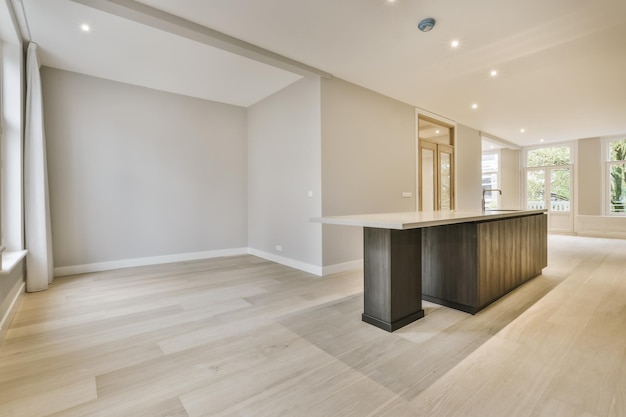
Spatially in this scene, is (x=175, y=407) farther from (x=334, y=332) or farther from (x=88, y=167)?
(x=88, y=167)

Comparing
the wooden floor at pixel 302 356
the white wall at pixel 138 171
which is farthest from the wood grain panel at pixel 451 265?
the white wall at pixel 138 171

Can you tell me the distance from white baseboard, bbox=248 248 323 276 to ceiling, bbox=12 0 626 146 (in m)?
2.76

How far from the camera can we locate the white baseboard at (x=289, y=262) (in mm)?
4320

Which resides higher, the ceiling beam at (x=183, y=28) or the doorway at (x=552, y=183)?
the ceiling beam at (x=183, y=28)

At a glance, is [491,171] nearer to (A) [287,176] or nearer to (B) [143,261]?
(A) [287,176]

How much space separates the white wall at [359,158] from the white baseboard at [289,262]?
0.66 feet

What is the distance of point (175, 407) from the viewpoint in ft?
5.01

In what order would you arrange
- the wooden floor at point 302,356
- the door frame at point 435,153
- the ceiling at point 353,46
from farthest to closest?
the door frame at point 435,153 < the ceiling at point 353,46 < the wooden floor at point 302,356

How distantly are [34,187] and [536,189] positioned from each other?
12564mm

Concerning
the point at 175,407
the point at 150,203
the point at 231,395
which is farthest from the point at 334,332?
the point at 150,203

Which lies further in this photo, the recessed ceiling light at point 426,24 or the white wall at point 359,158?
the white wall at point 359,158

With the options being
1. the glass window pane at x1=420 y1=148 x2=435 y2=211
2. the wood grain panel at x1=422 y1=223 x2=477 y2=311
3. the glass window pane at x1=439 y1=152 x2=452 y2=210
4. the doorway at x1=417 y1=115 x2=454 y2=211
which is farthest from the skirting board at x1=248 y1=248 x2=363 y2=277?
the glass window pane at x1=439 y1=152 x2=452 y2=210

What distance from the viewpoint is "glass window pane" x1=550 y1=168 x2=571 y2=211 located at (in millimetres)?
9297

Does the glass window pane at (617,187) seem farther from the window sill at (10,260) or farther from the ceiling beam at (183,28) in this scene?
the window sill at (10,260)
